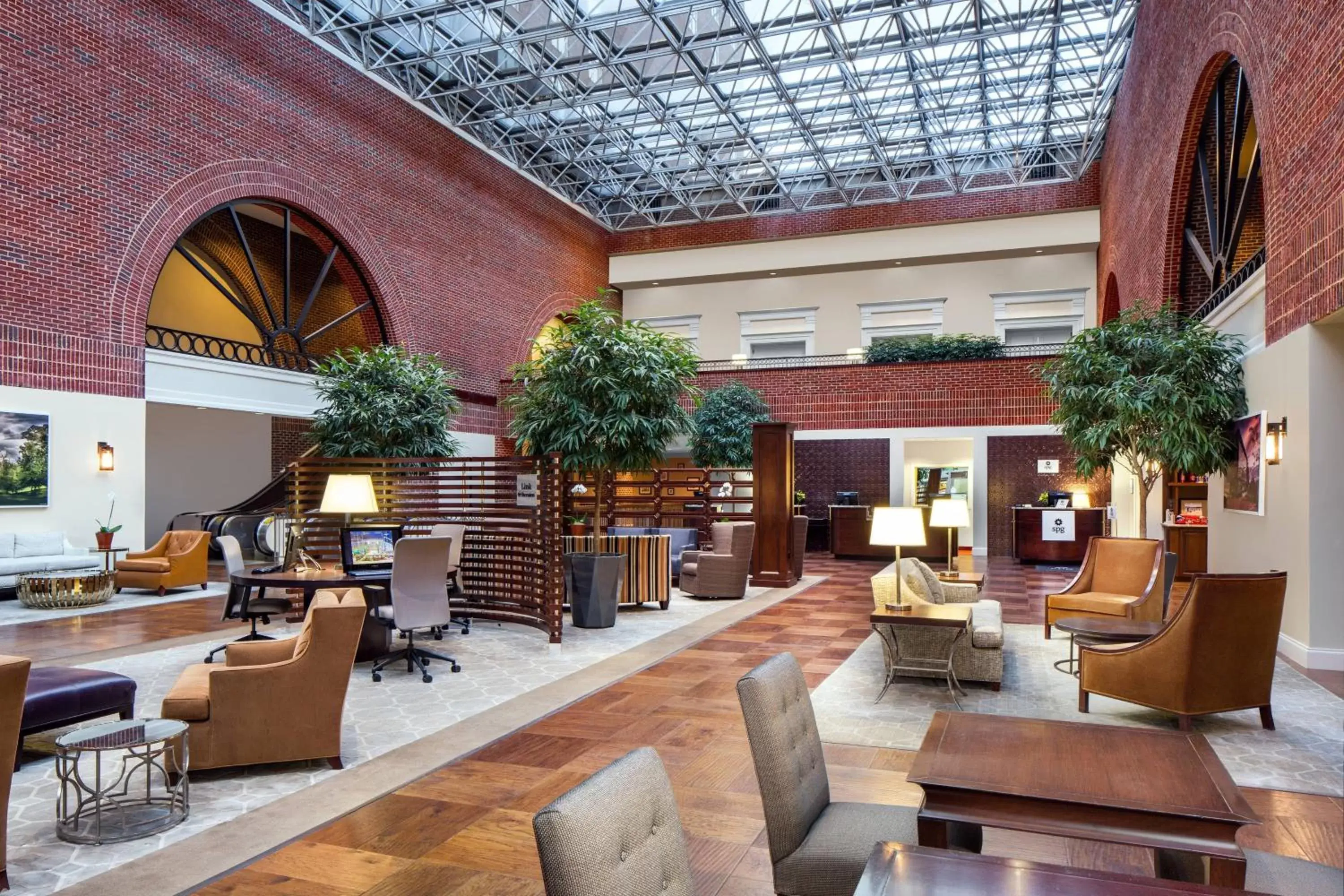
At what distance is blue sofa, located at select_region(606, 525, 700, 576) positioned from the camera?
1096cm

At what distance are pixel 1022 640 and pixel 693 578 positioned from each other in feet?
13.2

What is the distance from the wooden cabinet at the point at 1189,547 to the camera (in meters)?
9.85

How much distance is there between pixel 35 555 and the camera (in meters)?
9.24

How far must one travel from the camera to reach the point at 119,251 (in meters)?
9.70

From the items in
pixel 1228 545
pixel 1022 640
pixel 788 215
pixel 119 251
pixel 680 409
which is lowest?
pixel 1022 640

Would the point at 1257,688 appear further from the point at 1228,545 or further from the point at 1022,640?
the point at 1228,545

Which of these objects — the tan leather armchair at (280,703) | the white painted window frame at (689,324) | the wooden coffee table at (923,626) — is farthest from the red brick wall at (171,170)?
the wooden coffee table at (923,626)

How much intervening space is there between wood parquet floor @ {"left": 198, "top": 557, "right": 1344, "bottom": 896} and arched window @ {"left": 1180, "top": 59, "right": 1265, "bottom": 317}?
5.78m

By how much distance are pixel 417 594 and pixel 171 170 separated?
7437 mm

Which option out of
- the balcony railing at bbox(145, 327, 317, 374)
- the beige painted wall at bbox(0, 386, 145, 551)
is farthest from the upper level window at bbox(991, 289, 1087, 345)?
the beige painted wall at bbox(0, 386, 145, 551)

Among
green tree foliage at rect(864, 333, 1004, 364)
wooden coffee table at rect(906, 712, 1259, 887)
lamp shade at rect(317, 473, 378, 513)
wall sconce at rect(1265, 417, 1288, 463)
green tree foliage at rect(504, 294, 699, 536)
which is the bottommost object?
wooden coffee table at rect(906, 712, 1259, 887)

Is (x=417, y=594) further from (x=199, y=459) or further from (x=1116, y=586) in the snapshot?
(x=199, y=459)

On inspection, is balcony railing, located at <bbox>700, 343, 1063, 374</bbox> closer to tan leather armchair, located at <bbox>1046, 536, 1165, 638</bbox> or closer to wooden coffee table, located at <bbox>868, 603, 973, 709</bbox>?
tan leather armchair, located at <bbox>1046, 536, 1165, 638</bbox>

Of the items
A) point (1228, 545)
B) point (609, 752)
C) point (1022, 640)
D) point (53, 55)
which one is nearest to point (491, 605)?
point (609, 752)
